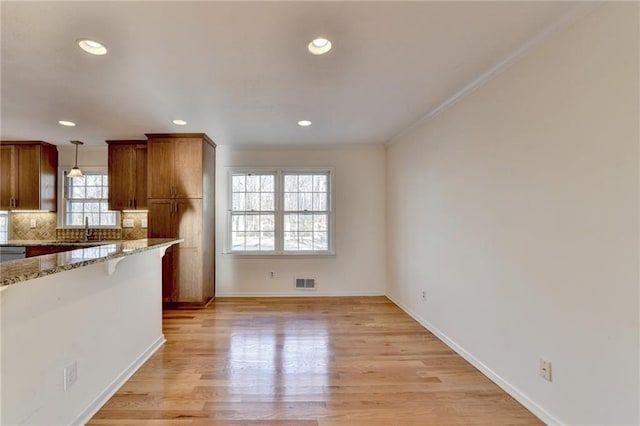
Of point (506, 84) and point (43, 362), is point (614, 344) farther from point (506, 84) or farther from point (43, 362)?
point (43, 362)

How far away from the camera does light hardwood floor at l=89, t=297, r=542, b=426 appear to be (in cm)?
188

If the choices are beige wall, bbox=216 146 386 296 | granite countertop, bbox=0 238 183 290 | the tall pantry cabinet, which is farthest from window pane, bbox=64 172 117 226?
granite countertop, bbox=0 238 183 290

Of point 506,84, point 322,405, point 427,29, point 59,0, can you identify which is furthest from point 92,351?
point 506,84

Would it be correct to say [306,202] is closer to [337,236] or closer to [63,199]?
[337,236]

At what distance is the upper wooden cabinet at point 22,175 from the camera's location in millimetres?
4355

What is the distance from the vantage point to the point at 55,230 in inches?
184

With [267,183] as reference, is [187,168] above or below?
above

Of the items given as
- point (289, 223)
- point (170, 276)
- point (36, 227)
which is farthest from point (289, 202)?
point (36, 227)

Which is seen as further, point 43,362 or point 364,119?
point 364,119

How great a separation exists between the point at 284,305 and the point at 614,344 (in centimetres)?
348

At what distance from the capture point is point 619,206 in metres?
1.43

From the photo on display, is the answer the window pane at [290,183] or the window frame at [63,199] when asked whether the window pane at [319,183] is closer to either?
the window pane at [290,183]

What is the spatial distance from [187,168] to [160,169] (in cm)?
38

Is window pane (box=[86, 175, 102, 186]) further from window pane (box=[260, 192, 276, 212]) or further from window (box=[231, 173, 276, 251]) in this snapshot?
window pane (box=[260, 192, 276, 212])
